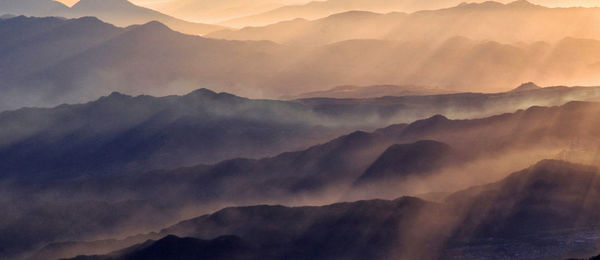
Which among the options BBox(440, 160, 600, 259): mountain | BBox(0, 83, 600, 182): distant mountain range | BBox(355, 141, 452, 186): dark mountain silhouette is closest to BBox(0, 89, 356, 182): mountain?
BBox(0, 83, 600, 182): distant mountain range

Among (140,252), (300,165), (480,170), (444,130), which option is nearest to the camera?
(140,252)

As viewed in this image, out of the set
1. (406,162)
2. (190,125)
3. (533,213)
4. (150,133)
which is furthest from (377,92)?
(533,213)

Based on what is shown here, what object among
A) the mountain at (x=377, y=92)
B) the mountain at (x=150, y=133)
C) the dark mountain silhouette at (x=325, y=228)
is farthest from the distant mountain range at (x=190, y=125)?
the dark mountain silhouette at (x=325, y=228)

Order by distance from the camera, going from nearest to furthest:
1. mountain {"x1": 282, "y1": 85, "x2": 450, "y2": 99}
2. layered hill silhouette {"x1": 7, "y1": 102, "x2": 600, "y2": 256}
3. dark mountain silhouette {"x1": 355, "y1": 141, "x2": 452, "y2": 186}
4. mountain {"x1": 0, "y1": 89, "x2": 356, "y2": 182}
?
layered hill silhouette {"x1": 7, "y1": 102, "x2": 600, "y2": 256}, dark mountain silhouette {"x1": 355, "y1": 141, "x2": 452, "y2": 186}, mountain {"x1": 0, "y1": 89, "x2": 356, "y2": 182}, mountain {"x1": 282, "y1": 85, "x2": 450, "y2": 99}

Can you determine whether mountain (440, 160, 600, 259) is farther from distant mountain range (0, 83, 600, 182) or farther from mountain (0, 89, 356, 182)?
mountain (0, 89, 356, 182)

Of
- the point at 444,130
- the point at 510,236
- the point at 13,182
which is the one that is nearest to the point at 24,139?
the point at 13,182

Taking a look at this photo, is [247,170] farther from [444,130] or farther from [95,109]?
[95,109]

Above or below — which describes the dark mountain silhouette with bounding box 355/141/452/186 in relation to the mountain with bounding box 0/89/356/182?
below
